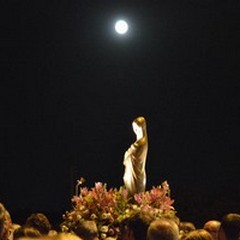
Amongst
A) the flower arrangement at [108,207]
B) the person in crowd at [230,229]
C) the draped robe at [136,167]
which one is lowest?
the person in crowd at [230,229]

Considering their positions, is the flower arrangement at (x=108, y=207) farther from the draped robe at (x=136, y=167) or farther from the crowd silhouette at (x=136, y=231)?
the crowd silhouette at (x=136, y=231)

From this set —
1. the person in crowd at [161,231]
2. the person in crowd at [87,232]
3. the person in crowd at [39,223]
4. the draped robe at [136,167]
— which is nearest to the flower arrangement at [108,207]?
the draped robe at [136,167]

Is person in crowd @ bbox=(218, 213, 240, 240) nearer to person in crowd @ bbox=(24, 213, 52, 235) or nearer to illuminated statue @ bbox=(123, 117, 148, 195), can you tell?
person in crowd @ bbox=(24, 213, 52, 235)

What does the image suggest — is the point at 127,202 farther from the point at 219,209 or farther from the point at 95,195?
the point at 219,209

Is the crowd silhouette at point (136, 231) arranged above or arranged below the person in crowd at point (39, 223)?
below

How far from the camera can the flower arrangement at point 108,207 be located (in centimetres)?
918

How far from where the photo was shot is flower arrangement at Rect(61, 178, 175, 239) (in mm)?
9180

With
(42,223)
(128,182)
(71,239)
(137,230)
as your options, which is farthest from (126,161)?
(71,239)

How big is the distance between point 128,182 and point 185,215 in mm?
3473

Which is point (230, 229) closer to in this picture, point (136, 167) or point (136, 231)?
point (136, 231)

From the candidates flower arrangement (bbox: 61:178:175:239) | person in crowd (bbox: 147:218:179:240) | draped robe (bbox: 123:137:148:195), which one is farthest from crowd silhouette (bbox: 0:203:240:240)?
draped robe (bbox: 123:137:148:195)

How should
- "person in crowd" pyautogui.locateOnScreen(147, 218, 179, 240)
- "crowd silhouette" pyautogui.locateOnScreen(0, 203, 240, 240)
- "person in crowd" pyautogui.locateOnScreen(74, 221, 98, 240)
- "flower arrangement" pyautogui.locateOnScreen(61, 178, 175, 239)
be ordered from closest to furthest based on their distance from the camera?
"crowd silhouette" pyautogui.locateOnScreen(0, 203, 240, 240)
"person in crowd" pyautogui.locateOnScreen(147, 218, 179, 240)
"person in crowd" pyautogui.locateOnScreen(74, 221, 98, 240)
"flower arrangement" pyautogui.locateOnScreen(61, 178, 175, 239)

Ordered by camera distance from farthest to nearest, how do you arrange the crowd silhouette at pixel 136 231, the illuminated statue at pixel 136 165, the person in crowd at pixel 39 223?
the illuminated statue at pixel 136 165, the person in crowd at pixel 39 223, the crowd silhouette at pixel 136 231

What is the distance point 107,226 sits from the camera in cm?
918
